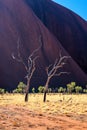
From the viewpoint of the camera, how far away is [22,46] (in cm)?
8206

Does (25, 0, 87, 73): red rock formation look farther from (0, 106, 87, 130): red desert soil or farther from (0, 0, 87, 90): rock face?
(0, 106, 87, 130): red desert soil

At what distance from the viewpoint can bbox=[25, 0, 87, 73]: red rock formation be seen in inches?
4323

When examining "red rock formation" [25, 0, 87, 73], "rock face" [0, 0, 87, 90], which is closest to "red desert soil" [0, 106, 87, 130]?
"rock face" [0, 0, 87, 90]

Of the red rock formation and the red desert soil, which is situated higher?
the red rock formation

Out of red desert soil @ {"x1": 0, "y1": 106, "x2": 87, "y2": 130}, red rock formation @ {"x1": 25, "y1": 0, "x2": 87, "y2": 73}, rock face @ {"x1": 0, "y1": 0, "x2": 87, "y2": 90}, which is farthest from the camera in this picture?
red rock formation @ {"x1": 25, "y1": 0, "x2": 87, "y2": 73}

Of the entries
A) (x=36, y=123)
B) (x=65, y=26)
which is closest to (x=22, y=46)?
(x=65, y=26)

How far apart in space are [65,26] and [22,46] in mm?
35611

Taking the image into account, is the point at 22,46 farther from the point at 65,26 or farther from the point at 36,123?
the point at 36,123

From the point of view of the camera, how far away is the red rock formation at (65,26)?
110 meters

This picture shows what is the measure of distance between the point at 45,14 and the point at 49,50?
24.4 metres

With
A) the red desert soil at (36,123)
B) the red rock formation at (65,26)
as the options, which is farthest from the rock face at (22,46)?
the red desert soil at (36,123)

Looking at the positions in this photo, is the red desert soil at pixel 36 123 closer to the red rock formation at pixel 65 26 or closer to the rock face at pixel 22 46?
the rock face at pixel 22 46

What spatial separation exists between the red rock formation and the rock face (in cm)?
1725

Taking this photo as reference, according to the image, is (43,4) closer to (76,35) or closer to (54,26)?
(54,26)
